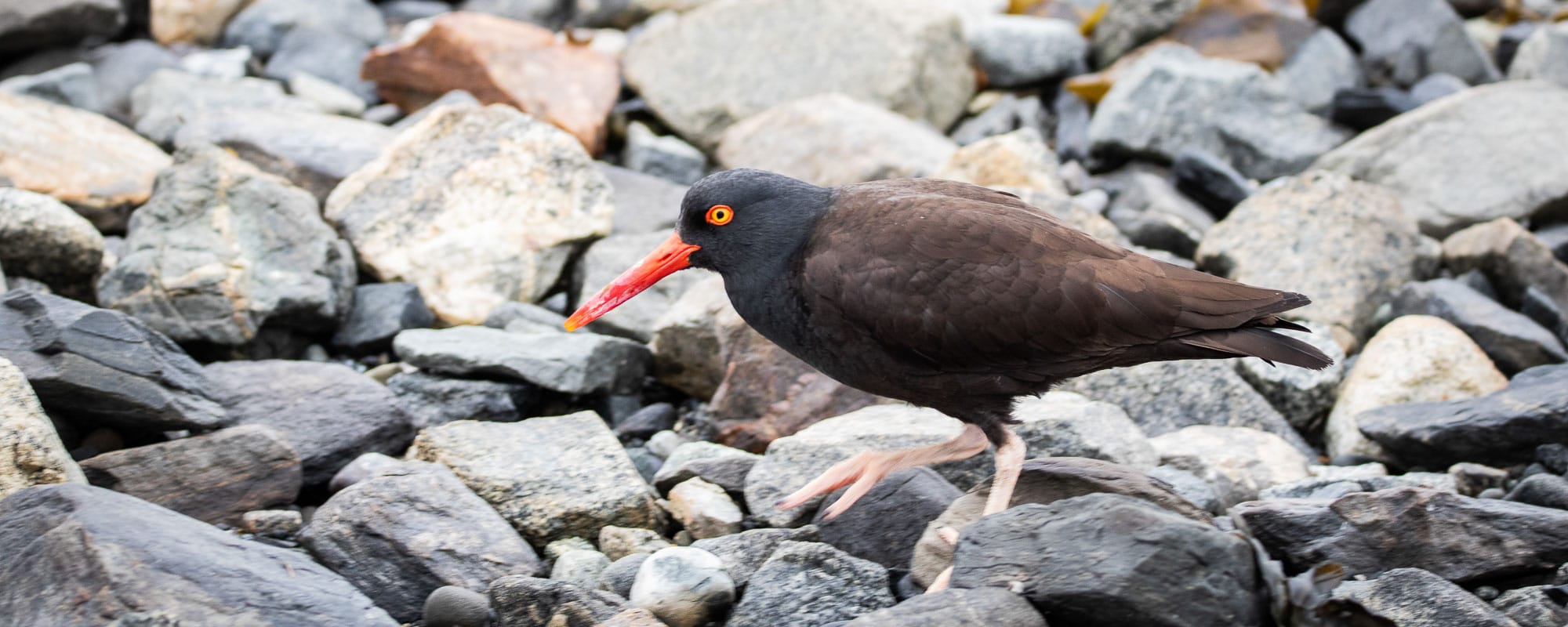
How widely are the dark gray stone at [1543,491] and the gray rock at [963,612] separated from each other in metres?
2.21

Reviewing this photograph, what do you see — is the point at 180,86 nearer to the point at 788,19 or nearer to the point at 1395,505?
the point at 788,19

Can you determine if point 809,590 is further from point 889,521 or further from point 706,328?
point 706,328

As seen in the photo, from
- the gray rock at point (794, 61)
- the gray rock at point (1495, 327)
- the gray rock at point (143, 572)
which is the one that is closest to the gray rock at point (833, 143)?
the gray rock at point (794, 61)

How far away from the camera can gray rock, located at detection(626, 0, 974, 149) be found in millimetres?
9820

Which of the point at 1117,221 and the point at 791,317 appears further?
the point at 1117,221

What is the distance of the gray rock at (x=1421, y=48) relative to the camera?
1051cm

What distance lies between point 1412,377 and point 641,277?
12.1 feet

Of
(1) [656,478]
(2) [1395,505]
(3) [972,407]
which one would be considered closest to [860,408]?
(1) [656,478]

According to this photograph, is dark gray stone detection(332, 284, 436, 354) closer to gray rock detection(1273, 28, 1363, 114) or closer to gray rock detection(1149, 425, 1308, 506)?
gray rock detection(1149, 425, 1308, 506)

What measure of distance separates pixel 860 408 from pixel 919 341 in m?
1.58

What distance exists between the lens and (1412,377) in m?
6.09

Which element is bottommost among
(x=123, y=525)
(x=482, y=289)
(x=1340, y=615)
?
(x=482, y=289)

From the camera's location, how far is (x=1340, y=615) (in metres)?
3.74

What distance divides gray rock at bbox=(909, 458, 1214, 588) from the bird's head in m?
1.06
